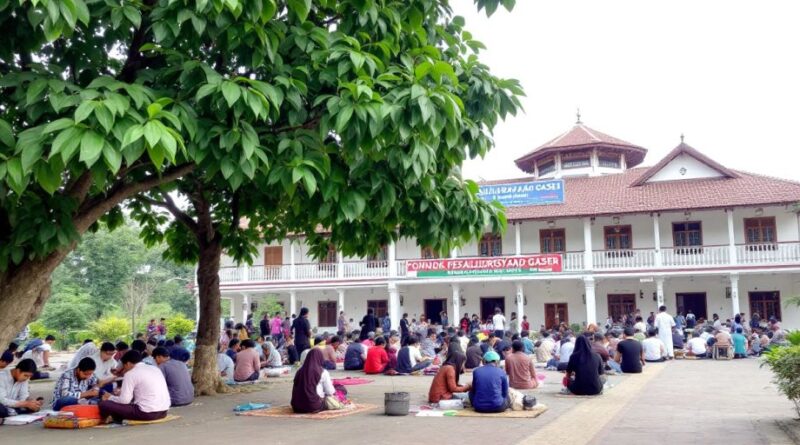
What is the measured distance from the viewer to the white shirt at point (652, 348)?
17.0 meters

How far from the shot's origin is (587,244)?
2711 cm

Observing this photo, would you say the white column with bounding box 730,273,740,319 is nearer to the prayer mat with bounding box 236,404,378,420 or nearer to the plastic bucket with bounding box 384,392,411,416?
the prayer mat with bounding box 236,404,378,420

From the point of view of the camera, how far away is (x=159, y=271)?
51312 mm

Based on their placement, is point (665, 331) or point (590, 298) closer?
point (665, 331)

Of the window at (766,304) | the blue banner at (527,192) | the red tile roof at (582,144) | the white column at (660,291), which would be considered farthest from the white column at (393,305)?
the window at (766,304)

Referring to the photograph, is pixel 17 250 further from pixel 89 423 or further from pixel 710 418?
pixel 710 418

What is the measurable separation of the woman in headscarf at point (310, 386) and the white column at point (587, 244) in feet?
62.6

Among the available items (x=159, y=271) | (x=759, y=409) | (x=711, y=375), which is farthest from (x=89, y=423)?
(x=159, y=271)

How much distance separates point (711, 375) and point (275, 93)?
1199cm

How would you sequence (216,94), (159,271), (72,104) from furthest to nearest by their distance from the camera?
(159,271) < (216,94) < (72,104)

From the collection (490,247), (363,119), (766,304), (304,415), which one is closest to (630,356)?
(304,415)

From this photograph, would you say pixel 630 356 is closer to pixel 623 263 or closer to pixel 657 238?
pixel 623 263

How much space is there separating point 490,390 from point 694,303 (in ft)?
68.8

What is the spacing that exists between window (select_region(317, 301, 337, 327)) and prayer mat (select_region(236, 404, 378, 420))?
22229mm
